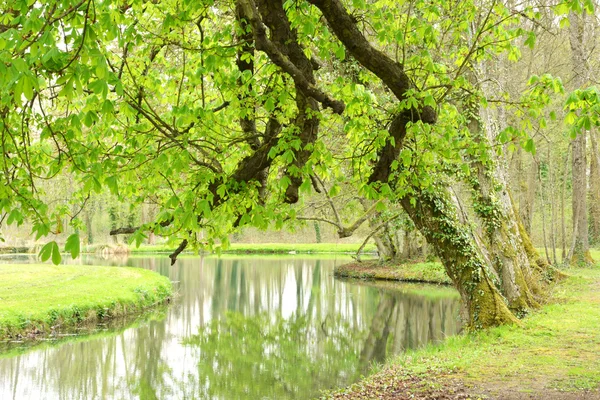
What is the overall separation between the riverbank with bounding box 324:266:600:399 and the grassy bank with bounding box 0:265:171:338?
10710 millimetres

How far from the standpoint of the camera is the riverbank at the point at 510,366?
7.99m

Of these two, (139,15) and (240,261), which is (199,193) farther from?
(240,261)

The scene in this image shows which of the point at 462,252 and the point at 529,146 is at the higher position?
the point at 529,146

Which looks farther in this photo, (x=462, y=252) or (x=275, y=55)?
(x=462, y=252)

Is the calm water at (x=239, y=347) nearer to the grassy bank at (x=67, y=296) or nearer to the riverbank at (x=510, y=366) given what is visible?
the grassy bank at (x=67, y=296)

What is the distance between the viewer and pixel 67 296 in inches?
784

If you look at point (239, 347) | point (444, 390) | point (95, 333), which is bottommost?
point (239, 347)

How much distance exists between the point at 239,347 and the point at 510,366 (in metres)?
9.24

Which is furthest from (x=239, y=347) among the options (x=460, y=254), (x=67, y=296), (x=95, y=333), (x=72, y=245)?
(x=72, y=245)

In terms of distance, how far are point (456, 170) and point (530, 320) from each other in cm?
376

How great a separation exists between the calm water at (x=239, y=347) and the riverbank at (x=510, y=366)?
2.56m

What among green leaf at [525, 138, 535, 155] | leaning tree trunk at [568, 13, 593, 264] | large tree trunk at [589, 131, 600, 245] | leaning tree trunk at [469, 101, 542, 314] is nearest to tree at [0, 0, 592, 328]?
green leaf at [525, 138, 535, 155]

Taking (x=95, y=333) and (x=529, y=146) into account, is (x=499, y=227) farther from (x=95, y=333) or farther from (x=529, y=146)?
(x=95, y=333)

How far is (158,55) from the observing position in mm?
8406
